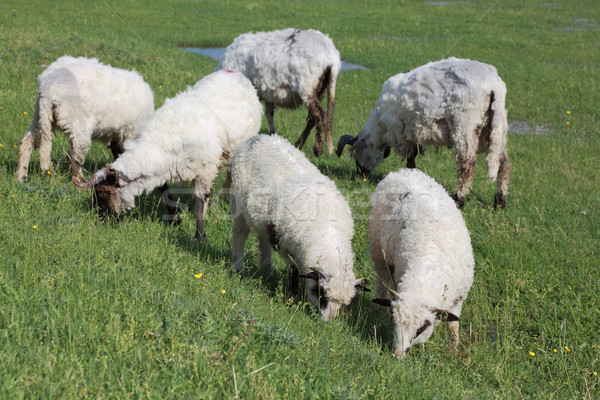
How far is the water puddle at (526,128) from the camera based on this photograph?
12.1 metres

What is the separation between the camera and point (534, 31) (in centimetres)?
2425

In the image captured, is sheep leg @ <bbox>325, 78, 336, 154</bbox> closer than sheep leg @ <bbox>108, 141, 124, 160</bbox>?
No

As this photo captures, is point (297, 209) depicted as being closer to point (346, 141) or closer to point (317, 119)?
point (346, 141)

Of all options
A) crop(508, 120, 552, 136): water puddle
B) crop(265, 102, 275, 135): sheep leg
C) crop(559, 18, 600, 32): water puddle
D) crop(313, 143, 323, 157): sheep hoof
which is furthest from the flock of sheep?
crop(559, 18, 600, 32): water puddle

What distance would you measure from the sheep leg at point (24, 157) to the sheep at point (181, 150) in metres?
1.44

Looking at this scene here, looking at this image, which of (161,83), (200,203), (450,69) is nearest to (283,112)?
(161,83)

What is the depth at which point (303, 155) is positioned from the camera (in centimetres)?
→ 616

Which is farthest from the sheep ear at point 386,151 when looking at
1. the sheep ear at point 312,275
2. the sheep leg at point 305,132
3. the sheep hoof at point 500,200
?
the sheep ear at point 312,275

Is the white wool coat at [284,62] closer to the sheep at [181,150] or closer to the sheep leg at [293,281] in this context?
the sheep at [181,150]

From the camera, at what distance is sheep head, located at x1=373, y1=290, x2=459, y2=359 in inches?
177

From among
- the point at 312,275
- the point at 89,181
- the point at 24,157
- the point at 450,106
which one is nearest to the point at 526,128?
the point at 450,106

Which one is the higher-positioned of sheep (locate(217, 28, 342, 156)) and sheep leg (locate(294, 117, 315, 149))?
sheep (locate(217, 28, 342, 156))

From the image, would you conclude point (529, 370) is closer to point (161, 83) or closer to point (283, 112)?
point (283, 112)

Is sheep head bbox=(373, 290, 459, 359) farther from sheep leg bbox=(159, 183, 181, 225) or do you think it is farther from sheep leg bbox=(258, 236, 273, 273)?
sheep leg bbox=(159, 183, 181, 225)
